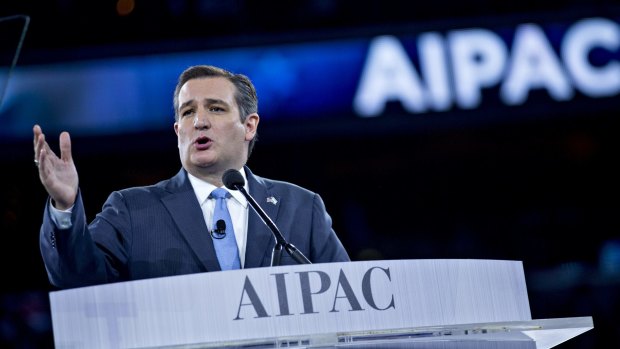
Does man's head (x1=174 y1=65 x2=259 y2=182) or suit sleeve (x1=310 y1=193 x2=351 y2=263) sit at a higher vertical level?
man's head (x1=174 y1=65 x2=259 y2=182)

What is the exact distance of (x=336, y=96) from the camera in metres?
5.27

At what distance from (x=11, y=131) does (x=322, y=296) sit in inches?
156

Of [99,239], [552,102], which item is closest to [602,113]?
[552,102]

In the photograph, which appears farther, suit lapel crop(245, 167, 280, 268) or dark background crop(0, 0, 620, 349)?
dark background crop(0, 0, 620, 349)

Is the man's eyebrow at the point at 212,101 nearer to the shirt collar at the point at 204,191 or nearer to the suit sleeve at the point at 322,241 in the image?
the shirt collar at the point at 204,191

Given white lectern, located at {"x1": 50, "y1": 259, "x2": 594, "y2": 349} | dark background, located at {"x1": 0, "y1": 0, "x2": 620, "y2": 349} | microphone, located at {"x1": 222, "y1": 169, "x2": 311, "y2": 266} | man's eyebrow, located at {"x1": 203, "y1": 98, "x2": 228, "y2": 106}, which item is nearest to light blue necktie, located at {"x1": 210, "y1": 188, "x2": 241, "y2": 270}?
microphone, located at {"x1": 222, "y1": 169, "x2": 311, "y2": 266}

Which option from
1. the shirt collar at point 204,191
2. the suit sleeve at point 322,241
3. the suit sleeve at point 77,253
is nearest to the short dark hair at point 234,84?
the shirt collar at point 204,191

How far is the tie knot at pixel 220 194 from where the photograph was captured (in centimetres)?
208

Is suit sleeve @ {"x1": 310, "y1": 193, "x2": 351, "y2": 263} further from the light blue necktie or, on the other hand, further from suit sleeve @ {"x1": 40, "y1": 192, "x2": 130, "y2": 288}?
suit sleeve @ {"x1": 40, "y1": 192, "x2": 130, "y2": 288}

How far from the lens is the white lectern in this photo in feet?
4.68

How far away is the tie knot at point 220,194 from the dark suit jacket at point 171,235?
46 millimetres

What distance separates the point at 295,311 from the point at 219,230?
578mm

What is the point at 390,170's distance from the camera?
6.36 meters

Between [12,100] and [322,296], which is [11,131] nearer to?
[12,100]
